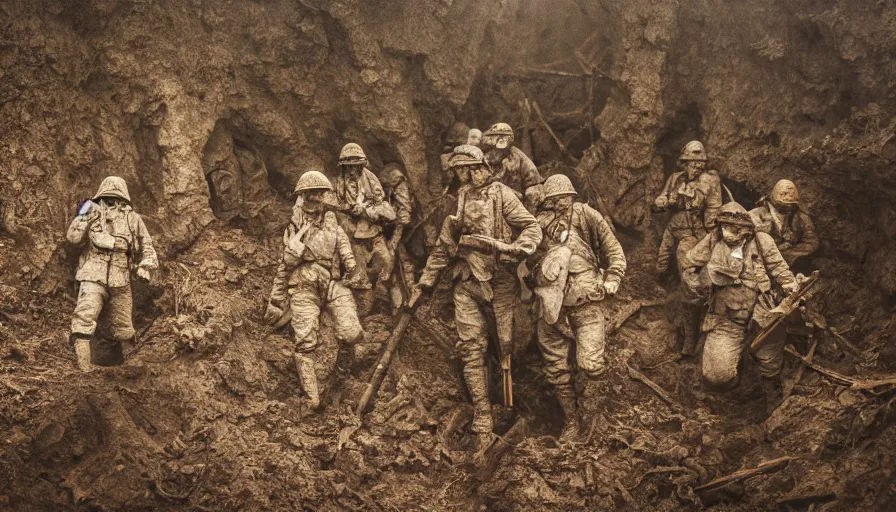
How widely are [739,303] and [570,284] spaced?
1.83 meters

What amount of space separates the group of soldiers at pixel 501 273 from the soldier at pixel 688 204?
53 cm

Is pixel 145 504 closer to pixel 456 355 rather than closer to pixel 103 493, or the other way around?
pixel 103 493

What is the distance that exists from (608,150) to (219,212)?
4.96 metres

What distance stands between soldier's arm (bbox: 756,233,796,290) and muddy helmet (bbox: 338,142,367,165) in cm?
462

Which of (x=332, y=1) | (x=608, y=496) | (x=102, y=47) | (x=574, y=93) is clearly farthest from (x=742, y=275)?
(x=102, y=47)

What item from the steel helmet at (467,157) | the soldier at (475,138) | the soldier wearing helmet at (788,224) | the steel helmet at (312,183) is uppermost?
the soldier at (475,138)

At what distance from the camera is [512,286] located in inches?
493

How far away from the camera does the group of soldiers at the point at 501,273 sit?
12156 mm

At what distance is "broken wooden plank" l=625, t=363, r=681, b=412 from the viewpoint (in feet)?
41.0

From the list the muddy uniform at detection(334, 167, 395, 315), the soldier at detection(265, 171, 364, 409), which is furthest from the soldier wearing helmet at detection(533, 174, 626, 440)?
the soldier at detection(265, 171, 364, 409)

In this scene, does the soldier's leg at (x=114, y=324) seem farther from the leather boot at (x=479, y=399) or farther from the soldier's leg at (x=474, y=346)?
the leather boot at (x=479, y=399)

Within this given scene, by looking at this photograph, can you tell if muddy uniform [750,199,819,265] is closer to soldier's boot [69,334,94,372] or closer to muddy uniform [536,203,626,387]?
muddy uniform [536,203,626,387]

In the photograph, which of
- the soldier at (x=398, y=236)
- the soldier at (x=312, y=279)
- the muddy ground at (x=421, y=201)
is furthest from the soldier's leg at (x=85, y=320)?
the soldier at (x=398, y=236)

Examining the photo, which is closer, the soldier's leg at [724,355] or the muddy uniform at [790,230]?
the soldier's leg at [724,355]
